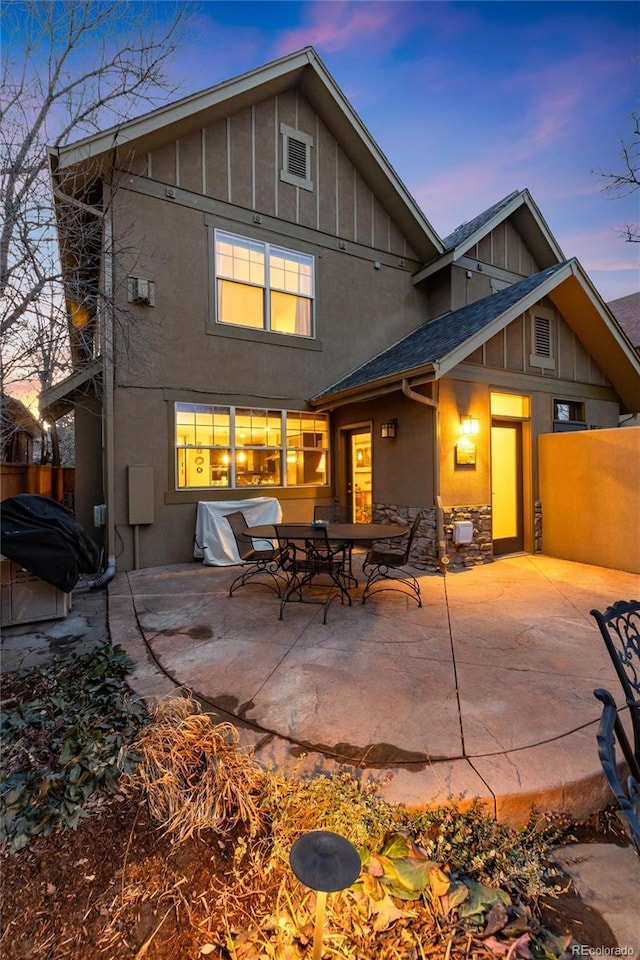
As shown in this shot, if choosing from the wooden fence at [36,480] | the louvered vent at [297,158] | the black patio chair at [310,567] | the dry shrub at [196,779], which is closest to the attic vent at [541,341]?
the louvered vent at [297,158]

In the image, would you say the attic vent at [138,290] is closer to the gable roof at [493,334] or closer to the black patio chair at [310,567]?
the gable roof at [493,334]

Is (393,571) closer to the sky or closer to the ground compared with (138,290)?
closer to the ground

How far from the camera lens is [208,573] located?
638cm

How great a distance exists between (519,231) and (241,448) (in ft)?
28.5

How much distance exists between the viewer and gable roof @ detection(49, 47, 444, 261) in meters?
6.02

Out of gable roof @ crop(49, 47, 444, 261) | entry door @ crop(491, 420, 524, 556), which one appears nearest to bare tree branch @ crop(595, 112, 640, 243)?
entry door @ crop(491, 420, 524, 556)

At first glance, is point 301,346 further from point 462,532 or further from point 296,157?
point 462,532

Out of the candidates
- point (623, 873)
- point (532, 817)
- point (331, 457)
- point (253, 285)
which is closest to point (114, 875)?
point (532, 817)

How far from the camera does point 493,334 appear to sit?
6.27 meters

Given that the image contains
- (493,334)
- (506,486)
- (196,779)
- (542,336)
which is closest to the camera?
(196,779)

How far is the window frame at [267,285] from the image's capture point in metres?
7.37

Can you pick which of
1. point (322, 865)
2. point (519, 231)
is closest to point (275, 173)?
point (519, 231)

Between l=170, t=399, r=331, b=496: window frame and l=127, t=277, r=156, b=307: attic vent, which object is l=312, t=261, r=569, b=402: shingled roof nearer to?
l=170, t=399, r=331, b=496: window frame

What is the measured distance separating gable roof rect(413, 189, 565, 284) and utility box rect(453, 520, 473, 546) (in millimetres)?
5848
